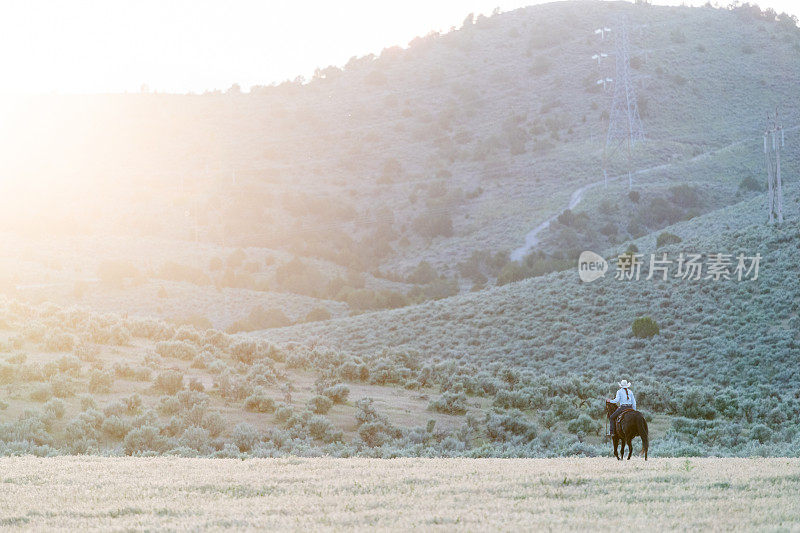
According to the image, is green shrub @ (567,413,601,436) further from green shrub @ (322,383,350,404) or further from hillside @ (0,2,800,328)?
hillside @ (0,2,800,328)

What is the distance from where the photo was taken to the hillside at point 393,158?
71875mm

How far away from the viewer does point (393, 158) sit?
98750 millimetres

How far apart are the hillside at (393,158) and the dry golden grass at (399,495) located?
4473 centimetres

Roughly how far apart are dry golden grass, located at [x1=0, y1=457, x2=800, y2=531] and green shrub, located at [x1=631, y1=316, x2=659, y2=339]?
24.5 meters

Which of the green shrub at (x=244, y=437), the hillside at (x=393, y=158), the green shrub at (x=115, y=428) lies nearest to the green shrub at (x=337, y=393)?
the green shrub at (x=244, y=437)

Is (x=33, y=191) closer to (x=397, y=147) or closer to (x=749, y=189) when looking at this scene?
(x=397, y=147)

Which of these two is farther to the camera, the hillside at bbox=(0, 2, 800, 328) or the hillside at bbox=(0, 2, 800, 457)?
the hillside at bbox=(0, 2, 800, 328)

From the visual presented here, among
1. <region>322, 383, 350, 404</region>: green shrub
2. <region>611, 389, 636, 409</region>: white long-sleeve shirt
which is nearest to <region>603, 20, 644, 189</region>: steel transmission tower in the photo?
<region>322, 383, 350, 404</region>: green shrub

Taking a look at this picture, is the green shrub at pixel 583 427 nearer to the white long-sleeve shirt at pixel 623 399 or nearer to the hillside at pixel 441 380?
the hillside at pixel 441 380

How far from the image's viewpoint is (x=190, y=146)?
104 metres

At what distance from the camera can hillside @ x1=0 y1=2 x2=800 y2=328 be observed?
71875 millimetres


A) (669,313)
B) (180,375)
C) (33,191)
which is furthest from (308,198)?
(180,375)

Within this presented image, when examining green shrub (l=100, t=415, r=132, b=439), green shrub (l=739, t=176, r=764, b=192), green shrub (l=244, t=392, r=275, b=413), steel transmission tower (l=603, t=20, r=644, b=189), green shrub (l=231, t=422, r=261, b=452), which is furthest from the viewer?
steel transmission tower (l=603, t=20, r=644, b=189)

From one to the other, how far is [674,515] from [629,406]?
4.54 metres
